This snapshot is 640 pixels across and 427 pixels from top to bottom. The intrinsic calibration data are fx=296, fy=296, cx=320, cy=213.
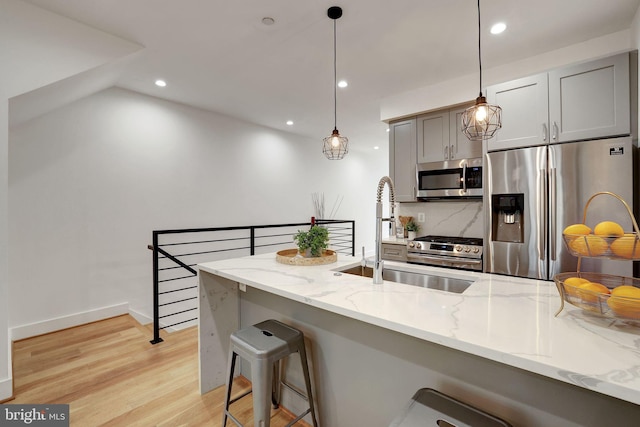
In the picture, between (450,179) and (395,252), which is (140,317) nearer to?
(395,252)

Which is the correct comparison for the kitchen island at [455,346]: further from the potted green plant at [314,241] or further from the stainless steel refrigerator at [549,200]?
the stainless steel refrigerator at [549,200]

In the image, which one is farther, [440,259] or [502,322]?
[440,259]

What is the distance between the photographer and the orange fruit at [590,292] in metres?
0.87

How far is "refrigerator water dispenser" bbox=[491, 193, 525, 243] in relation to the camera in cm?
262

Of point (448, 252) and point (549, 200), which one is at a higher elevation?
point (549, 200)

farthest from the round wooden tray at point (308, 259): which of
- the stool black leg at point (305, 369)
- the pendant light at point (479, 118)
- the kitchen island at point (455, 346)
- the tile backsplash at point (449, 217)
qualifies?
the tile backsplash at point (449, 217)

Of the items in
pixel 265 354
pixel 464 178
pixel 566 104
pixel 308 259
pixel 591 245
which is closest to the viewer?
pixel 591 245

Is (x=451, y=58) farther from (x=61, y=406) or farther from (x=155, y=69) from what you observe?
(x=61, y=406)

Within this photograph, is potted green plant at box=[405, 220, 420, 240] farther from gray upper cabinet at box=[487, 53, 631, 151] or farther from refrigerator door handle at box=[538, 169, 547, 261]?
refrigerator door handle at box=[538, 169, 547, 261]

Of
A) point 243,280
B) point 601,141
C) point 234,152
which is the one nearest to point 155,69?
point 234,152

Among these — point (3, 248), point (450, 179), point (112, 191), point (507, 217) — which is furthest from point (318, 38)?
point (112, 191)

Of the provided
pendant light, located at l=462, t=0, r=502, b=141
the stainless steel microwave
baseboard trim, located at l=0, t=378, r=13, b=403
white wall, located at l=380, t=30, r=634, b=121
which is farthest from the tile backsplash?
baseboard trim, located at l=0, t=378, r=13, b=403

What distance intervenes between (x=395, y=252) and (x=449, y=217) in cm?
82

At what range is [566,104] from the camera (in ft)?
7.76
